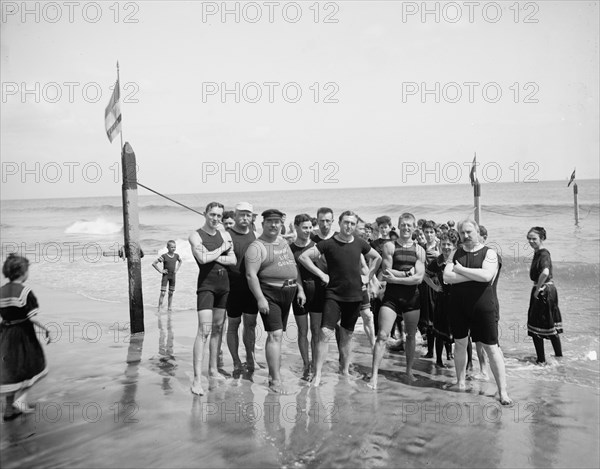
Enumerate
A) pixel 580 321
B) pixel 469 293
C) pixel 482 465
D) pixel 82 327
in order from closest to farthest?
pixel 482 465 < pixel 469 293 < pixel 82 327 < pixel 580 321

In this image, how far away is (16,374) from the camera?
192 inches

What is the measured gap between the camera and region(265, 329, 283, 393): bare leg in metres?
5.65

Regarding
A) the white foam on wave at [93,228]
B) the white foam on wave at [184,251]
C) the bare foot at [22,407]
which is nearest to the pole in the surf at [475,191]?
the bare foot at [22,407]

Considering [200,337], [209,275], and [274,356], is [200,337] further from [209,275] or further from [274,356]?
[274,356]

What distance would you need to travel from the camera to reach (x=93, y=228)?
4606cm

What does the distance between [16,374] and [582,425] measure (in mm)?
5509

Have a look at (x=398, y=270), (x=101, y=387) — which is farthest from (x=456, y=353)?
(x=101, y=387)

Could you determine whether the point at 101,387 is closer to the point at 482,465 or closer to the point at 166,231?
→ the point at 482,465

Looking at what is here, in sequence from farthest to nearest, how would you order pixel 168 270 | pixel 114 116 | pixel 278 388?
pixel 168 270
pixel 114 116
pixel 278 388

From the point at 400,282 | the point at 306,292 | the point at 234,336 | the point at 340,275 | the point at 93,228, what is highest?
the point at 93,228

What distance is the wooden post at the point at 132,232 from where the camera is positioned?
8.52m

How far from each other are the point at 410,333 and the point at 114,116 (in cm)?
651

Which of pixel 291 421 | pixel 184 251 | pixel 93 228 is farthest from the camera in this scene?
pixel 93 228

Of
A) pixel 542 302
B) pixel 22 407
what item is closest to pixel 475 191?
pixel 542 302
